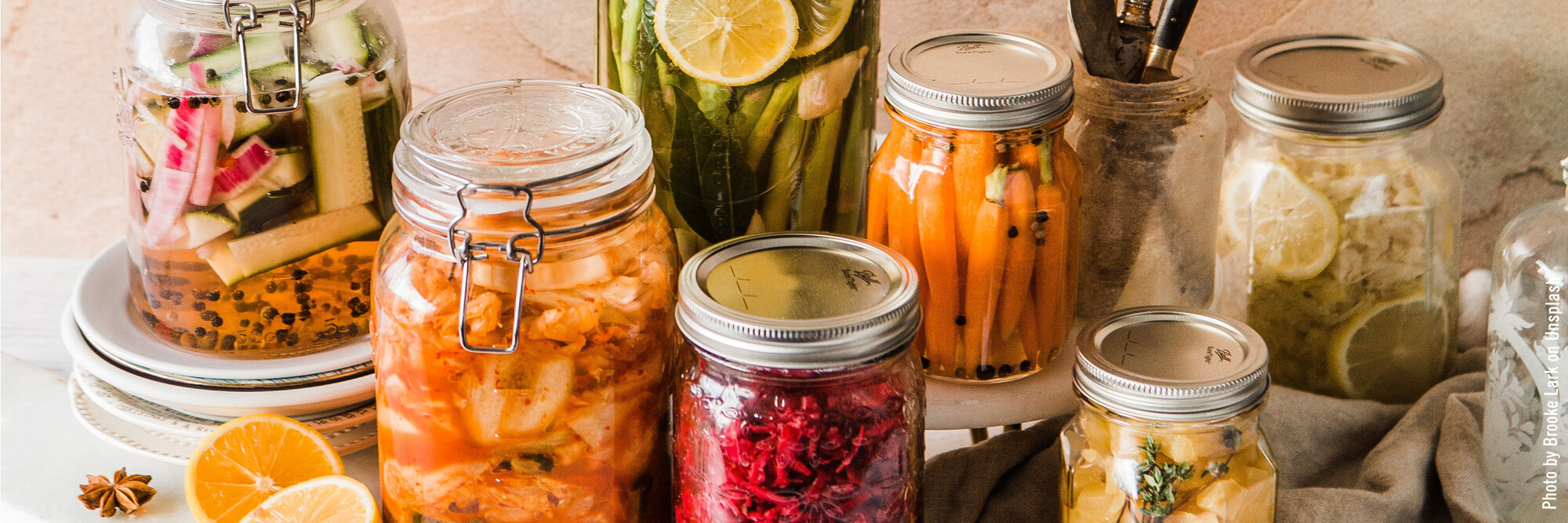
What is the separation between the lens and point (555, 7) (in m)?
1.09

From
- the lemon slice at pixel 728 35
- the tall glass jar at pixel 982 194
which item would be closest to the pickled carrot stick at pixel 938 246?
the tall glass jar at pixel 982 194

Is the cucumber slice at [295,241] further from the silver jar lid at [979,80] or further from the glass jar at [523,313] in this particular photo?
the silver jar lid at [979,80]

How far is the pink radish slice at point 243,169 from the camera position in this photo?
30.7 inches

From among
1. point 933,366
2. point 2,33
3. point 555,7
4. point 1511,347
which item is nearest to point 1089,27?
point 933,366

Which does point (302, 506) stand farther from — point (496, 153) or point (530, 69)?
point (530, 69)

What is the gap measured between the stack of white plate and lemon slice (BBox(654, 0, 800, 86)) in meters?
0.30

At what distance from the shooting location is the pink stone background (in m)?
0.99

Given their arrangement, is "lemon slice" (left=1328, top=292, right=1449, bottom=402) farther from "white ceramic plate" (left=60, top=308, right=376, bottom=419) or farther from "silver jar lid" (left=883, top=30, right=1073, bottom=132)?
"white ceramic plate" (left=60, top=308, right=376, bottom=419)

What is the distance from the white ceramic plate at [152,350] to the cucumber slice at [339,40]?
194 millimetres

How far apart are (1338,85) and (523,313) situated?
1.75 feet

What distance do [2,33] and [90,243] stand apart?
0.24 metres

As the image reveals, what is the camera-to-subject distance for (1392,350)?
872 millimetres

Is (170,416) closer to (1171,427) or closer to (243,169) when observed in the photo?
(243,169)

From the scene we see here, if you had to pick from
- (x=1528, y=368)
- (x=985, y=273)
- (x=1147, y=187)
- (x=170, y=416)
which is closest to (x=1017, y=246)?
(x=985, y=273)
